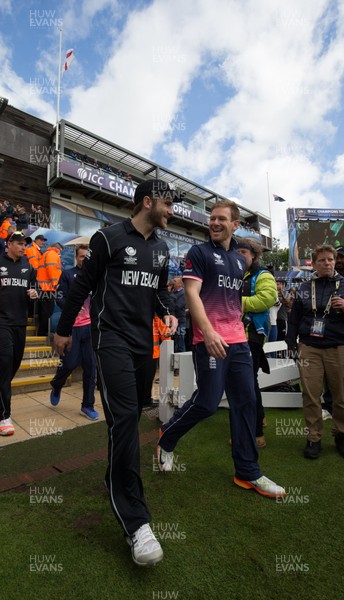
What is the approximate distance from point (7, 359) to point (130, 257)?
2653 millimetres

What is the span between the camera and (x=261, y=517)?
2.28 meters

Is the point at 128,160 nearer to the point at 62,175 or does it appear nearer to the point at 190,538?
the point at 62,175

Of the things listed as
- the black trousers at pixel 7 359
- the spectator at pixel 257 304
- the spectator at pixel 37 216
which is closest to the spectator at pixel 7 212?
the black trousers at pixel 7 359

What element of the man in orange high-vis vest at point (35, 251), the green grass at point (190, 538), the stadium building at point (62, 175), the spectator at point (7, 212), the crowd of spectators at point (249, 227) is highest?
the crowd of spectators at point (249, 227)

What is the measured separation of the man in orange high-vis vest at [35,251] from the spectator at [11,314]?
4.38 meters

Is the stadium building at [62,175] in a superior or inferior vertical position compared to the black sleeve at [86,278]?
superior

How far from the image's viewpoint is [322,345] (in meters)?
3.51

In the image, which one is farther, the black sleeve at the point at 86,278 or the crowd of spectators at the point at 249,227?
the crowd of spectators at the point at 249,227

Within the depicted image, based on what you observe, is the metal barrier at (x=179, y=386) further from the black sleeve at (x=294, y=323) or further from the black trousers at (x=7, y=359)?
the black trousers at (x=7, y=359)

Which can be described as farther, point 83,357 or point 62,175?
point 62,175

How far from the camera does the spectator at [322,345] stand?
345cm

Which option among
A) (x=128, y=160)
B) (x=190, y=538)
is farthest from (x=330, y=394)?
(x=128, y=160)

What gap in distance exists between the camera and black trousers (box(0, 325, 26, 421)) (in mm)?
3926

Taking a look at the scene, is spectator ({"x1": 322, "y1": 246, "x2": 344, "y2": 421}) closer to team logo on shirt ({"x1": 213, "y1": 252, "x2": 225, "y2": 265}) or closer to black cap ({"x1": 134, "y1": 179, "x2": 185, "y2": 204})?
team logo on shirt ({"x1": 213, "y1": 252, "x2": 225, "y2": 265})
